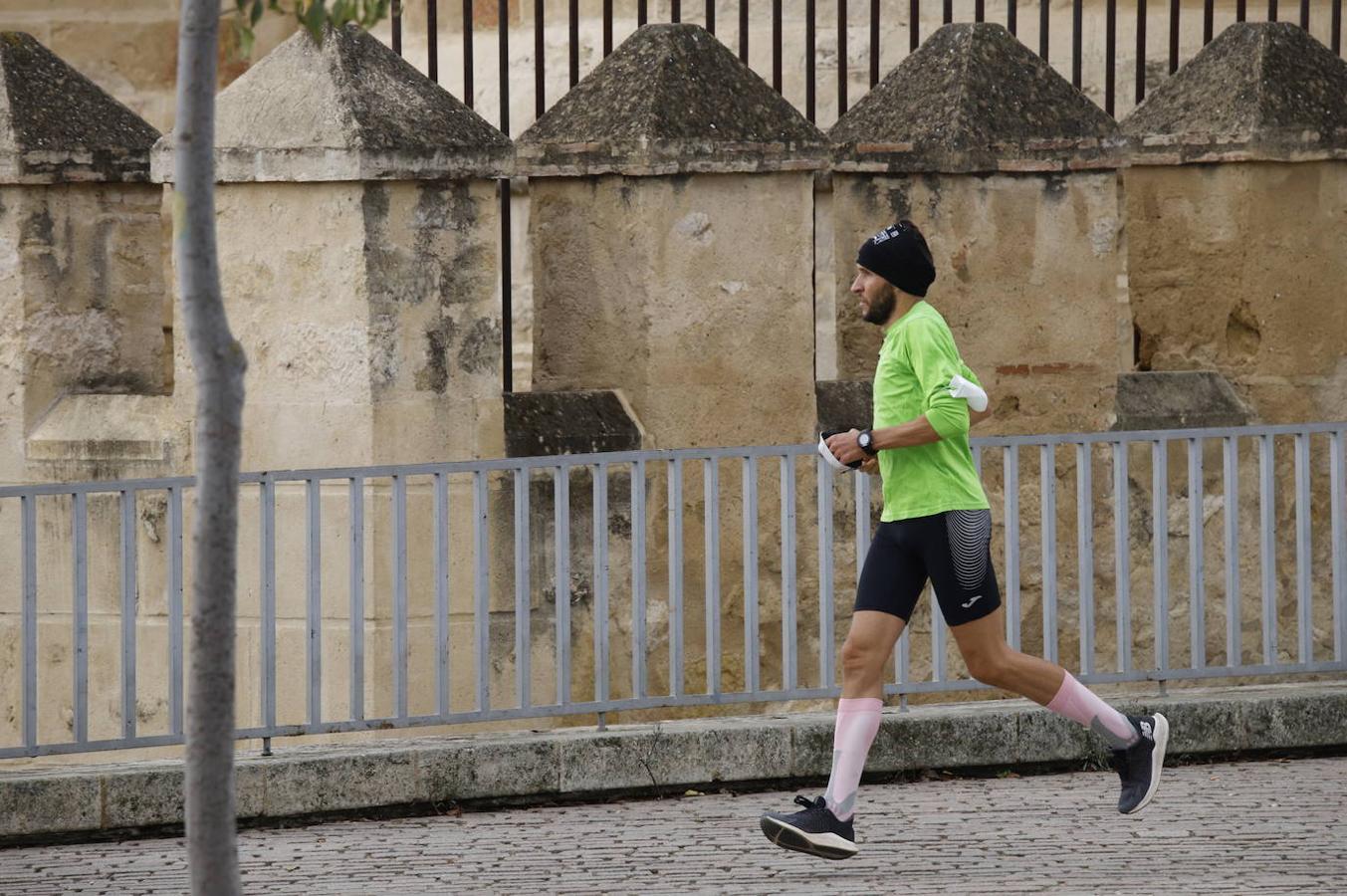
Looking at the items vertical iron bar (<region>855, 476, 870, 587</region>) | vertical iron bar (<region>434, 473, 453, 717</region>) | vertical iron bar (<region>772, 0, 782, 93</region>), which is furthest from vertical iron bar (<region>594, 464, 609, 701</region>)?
vertical iron bar (<region>772, 0, 782, 93</region>)

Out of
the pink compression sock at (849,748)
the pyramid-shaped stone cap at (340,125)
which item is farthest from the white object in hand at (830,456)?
the pyramid-shaped stone cap at (340,125)

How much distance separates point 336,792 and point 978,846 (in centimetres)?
182

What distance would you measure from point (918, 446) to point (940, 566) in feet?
1.02

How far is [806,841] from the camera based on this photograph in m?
6.19

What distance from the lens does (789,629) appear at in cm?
757

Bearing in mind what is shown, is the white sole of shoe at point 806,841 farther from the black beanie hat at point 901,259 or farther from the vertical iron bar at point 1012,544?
the vertical iron bar at point 1012,544

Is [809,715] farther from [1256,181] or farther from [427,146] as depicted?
[1256,181]

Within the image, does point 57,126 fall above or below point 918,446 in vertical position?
above

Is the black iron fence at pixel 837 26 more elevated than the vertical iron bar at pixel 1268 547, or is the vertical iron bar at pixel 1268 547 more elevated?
the black iron fence at pixel 837 26

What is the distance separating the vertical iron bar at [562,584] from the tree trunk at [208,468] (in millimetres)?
3033

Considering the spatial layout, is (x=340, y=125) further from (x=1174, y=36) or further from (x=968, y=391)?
(x=1174, y=36)

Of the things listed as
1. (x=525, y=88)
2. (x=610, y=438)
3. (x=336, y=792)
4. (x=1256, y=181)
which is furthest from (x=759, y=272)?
(x=525, y=88)

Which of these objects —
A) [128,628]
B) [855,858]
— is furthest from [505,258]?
[855,858]

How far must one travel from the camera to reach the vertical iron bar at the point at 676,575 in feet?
24.1
